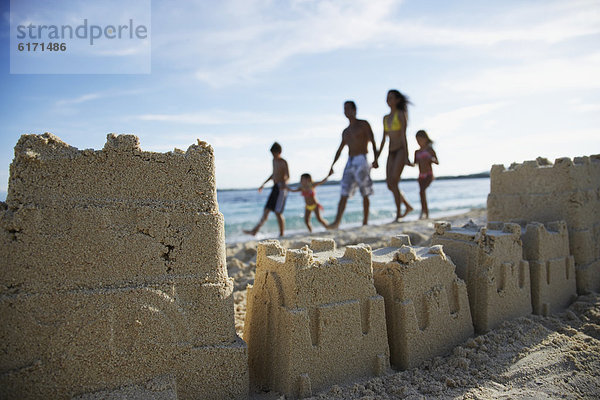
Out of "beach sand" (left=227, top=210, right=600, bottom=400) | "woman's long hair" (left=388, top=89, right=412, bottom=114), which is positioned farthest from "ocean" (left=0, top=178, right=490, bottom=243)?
"beach sand" (left=227, top=210, right=600, bottom=400)

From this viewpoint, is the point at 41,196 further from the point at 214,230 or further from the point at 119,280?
the point at 214,230

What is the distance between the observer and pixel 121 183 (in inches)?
72.7

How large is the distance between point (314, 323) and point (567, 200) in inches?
102

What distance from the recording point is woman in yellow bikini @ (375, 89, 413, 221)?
282 inches

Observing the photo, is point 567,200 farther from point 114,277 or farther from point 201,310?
point 114,277

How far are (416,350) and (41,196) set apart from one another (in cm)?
204

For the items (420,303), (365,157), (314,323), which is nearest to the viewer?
(314,323)

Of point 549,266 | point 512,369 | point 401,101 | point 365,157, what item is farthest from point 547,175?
point 365,157

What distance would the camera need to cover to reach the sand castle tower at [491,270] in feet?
9.05

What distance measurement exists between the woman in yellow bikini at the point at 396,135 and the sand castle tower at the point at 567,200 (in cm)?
372

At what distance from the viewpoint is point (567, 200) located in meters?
3.41

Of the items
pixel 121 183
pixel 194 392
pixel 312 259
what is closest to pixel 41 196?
pixel 121 183

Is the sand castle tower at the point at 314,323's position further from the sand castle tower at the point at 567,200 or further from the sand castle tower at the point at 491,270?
the sand castle tower at the point at 567,200

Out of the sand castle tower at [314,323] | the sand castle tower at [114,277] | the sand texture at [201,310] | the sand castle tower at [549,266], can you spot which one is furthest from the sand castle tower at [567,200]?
the sand castle tower at [114,277]
